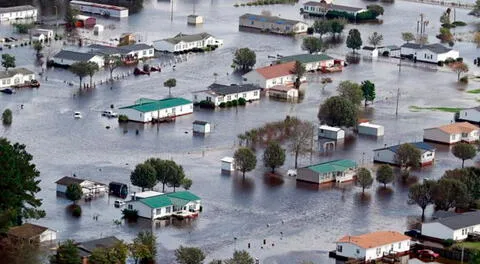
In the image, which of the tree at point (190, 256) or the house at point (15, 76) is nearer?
the tree at point (190, 256)

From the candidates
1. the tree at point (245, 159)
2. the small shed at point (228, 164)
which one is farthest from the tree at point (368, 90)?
the tree at point (245, 159)

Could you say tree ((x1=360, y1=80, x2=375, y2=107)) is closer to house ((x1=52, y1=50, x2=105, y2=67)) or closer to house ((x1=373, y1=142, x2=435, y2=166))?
house ((x1=373, y1=142, x2=435, y2=166))

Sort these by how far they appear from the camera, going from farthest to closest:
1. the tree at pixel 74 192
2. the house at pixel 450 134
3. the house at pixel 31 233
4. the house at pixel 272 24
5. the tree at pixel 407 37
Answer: the house at pixel 272 24
the tree at pixel 407 37
the house at pixel 450 134
the tree at pixel 74 192
the house at pixel 31 233

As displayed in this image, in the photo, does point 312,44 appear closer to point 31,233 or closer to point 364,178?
point 364,178

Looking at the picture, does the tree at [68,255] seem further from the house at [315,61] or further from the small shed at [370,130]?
the house at [315,61]

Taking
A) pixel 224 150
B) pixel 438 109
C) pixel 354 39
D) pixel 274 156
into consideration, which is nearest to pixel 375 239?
pixel 274 156

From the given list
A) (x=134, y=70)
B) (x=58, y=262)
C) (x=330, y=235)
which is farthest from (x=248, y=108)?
(x=58, y=262)

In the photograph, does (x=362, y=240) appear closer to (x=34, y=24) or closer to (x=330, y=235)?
(x=330, y=235)

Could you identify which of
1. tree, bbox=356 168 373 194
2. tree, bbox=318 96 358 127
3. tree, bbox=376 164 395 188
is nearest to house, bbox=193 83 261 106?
tree, bbox=318 96 358 127
